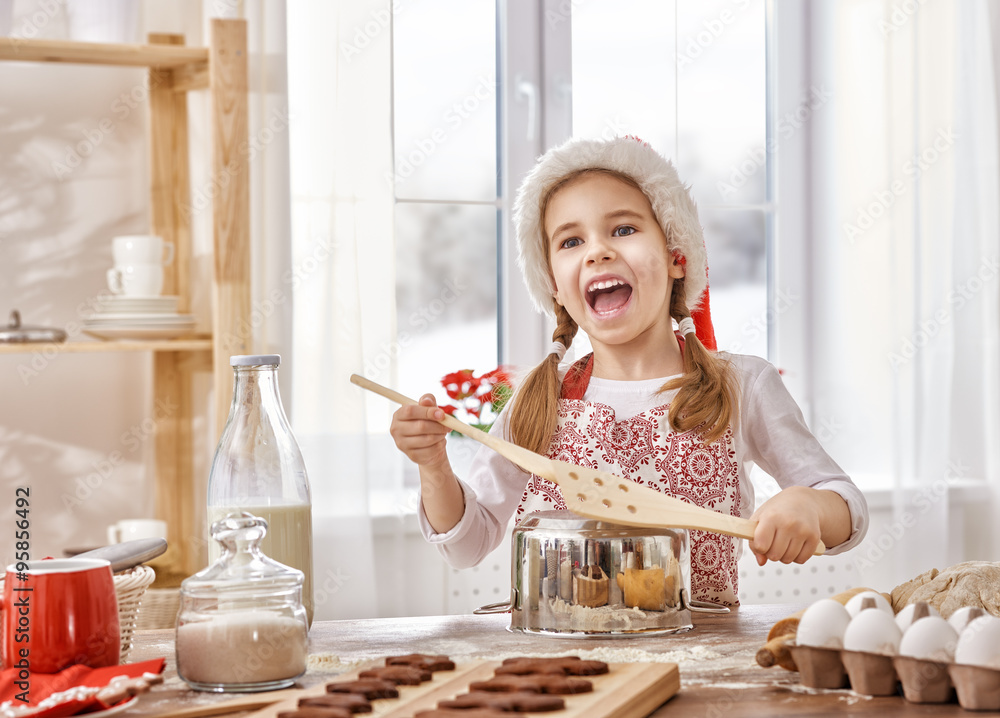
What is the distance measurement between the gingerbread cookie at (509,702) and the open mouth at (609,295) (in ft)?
2.46

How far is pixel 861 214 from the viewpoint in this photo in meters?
2.81

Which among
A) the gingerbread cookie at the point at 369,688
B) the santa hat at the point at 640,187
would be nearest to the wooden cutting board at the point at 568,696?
the gingerbread cookie at the point at 369,688

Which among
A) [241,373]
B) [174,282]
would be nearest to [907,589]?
[241,373]

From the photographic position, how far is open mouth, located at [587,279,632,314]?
1.39 m

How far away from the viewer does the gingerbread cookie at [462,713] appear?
0.68 m

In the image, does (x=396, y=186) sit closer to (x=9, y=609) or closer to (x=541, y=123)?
(x=541, y=123)

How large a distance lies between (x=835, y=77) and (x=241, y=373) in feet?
7.42

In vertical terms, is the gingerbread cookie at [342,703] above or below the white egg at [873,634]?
below

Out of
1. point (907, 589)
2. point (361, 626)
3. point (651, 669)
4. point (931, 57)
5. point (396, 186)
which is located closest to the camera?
point (651, 669)

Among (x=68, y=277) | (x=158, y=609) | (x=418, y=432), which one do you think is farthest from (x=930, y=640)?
(x=68, y=277)

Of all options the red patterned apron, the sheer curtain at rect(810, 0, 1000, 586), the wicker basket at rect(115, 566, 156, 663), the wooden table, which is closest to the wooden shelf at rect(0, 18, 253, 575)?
the red patterned apron

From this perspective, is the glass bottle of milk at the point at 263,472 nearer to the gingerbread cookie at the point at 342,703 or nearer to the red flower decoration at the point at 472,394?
the gingerbread cookie at the point at 342,703

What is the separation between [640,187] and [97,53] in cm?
114

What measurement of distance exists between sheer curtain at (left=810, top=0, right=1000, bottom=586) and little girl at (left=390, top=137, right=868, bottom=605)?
143 cm
